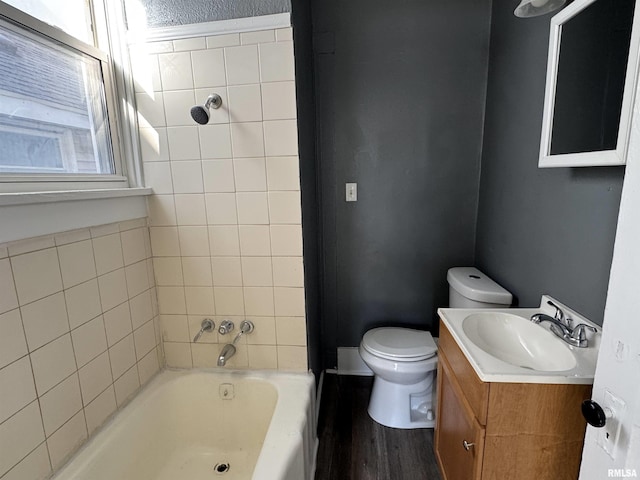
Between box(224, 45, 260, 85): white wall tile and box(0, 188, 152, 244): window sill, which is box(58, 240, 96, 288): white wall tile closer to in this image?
box(0, 188, 152, 244): window sill

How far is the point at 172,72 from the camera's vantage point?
136cm

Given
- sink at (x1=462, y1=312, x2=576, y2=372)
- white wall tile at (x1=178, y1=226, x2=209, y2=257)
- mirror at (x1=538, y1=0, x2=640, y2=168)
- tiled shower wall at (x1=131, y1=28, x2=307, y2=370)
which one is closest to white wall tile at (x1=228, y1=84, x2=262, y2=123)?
tiled shower wall at (x1=131, y1=28, x2=307, y2=370)

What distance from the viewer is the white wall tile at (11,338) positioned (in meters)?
0.88

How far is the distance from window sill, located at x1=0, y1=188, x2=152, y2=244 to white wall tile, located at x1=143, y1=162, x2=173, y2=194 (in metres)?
0.09

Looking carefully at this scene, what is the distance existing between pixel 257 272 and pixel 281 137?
2.04ft

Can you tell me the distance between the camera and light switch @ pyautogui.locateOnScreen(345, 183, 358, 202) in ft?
6.41

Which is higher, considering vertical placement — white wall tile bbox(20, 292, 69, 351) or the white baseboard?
white wall tile bbox(20, 292, 69, 351)

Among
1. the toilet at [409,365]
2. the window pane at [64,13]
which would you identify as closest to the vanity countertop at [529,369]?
the toilet at [409,365]

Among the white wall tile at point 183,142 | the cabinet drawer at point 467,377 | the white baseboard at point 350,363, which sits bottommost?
the white baseboard at point 350,363

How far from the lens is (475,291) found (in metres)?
1.53

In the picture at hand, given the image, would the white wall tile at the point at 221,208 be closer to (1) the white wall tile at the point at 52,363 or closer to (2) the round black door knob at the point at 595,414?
(1) the white wall tile at the point at 52,363

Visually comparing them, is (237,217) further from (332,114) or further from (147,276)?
(332,114)

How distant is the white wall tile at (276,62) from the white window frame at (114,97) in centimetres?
62

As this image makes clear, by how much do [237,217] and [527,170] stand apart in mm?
1308
